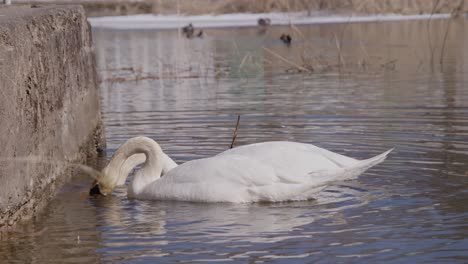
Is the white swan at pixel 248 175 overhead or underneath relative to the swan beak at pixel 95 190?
overhead

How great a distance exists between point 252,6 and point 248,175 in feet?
146

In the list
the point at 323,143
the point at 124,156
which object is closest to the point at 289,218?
the point at 124,156

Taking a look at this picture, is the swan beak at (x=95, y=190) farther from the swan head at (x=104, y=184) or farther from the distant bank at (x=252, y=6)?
the distant bank at (x=252, y=6)

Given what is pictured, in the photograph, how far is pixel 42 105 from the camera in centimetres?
883

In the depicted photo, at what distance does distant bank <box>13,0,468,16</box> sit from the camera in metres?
49.6

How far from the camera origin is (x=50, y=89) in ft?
30.5

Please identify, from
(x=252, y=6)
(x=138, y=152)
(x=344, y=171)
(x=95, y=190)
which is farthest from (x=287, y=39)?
(x=344, y=171)

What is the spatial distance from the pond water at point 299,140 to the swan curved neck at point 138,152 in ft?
0.74

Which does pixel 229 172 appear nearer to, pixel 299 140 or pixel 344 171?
pixel 344 171

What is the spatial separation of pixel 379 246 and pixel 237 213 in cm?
167

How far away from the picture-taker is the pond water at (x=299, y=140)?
272 inches

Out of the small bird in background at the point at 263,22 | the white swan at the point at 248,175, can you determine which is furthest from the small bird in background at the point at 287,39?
the white swan at the point at 248,175

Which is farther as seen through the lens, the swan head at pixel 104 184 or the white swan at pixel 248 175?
the swan head at pixel 104 184

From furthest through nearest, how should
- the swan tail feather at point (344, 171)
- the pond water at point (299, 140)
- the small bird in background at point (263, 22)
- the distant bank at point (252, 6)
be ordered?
the distant bank at point (252, 6), the small bird in background at point (263, 22), the swan tail feather at point (344, 171), the pond water at point (299, 140)
